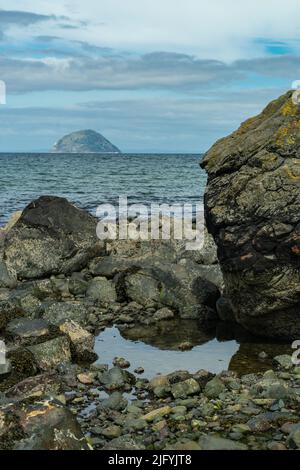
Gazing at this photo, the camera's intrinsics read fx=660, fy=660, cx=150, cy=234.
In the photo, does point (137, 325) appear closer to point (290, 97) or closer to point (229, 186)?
point (229, 186)

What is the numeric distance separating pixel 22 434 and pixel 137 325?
351 inches

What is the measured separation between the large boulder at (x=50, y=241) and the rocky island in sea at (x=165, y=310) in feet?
0.17

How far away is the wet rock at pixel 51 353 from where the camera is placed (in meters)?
14.1

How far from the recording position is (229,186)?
634 inches

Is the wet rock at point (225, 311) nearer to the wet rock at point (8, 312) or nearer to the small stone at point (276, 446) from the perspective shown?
the wet rock at point (8, 312)

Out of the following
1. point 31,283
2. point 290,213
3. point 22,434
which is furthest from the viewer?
point 31,283

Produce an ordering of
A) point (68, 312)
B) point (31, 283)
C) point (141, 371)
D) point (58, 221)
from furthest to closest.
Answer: point (58, 221) → point (31, 283) → point (68, 312) → point (141, 371)

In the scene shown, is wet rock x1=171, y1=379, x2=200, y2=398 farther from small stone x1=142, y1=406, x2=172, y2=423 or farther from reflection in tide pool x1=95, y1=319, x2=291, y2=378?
reflection in tide pool x1=95, y1=319, x2=291, y2=378

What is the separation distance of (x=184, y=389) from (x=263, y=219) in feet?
16.3

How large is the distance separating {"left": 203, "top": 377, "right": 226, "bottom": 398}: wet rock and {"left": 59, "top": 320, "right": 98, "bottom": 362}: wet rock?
3394mm

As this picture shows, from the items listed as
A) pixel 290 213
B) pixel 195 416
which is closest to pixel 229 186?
pixel 290 213

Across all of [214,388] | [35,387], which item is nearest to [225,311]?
[214,388]

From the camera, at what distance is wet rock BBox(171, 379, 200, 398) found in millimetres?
12180

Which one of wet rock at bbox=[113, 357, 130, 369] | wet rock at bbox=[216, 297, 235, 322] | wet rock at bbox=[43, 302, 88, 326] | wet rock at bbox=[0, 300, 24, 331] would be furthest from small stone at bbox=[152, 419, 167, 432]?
wet rock at bbox=[216, 297, 235, 322]
